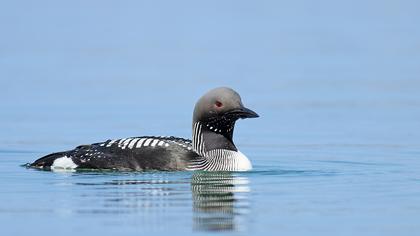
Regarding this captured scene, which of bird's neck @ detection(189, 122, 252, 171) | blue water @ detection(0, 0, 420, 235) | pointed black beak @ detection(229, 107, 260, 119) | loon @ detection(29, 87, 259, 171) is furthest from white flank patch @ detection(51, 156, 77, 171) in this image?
pointed black beak @ detection(229, 107, 260, 119)

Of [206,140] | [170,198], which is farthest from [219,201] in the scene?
[206,140]

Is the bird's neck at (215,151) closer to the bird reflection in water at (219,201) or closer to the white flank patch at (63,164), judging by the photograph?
the bird reflection in water at (219,201)

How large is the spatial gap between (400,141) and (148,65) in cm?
1046

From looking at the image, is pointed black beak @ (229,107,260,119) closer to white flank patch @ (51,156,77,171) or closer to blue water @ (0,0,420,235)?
blue water @ (0,0,420,235)

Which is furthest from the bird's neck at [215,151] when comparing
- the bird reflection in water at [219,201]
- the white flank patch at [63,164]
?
the white flank patch at [63,164]

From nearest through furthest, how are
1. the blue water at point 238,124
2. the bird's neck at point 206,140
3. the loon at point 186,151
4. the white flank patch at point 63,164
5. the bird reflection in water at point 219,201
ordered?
the bird reflection in water at point 219,201
the blue water at point 238,124
the loon at point 186,151
the white flank patch at point 63,164
the bird's neck at point 206,140

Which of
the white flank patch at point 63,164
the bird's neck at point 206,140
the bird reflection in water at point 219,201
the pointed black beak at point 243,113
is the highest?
the pointed black beak at point 243,113

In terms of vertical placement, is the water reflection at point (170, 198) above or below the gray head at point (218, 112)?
below

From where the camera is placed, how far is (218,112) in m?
14.0

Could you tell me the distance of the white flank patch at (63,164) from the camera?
46.1 feet

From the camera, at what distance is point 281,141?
16.8m

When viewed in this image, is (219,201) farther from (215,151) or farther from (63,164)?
(63,164)

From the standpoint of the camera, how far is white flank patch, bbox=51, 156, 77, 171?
1406 centimetres

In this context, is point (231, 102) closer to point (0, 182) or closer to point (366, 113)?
point (0, 182)
